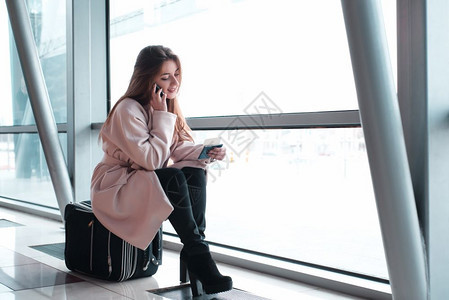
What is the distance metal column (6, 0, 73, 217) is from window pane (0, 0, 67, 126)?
2.67 feet

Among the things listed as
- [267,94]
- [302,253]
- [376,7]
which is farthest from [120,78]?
[376,7]

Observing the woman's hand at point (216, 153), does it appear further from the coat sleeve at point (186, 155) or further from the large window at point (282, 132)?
the large window at point (282, 132)

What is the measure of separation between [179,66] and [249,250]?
1167mm

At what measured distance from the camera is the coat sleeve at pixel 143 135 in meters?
2.46

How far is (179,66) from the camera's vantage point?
8.93 feet

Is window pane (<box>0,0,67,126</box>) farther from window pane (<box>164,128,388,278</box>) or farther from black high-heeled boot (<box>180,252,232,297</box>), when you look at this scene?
black high-heeled boot (<box>180,252,232,297</box>)

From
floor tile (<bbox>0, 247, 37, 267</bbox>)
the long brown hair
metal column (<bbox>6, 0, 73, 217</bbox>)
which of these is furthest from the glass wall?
the long brown hair

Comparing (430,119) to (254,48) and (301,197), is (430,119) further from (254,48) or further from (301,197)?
(254,48)

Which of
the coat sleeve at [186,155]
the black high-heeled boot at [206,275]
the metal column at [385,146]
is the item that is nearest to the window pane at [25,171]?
the coat sleeve at [186,155]

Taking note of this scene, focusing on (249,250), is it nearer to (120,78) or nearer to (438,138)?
(438,138)

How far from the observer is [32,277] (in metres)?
2.77

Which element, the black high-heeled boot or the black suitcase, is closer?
the black high-heeled boot

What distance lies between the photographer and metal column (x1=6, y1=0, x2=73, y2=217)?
4.18m

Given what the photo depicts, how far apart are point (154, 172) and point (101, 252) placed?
56 cm
